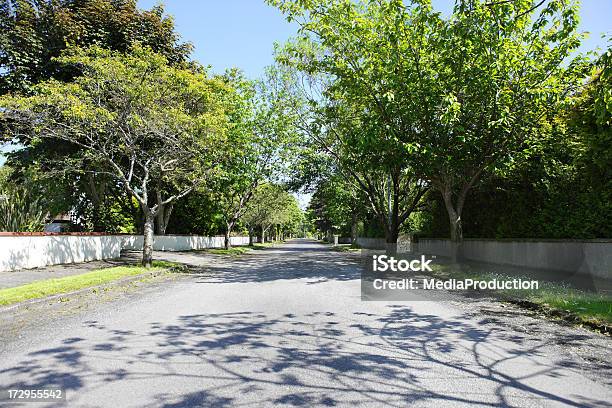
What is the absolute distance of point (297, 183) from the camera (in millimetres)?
36562

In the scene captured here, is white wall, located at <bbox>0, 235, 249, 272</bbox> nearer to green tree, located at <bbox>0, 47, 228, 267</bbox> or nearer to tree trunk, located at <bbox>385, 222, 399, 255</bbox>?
green tree, located at <bbox>0, 47, 228, 267</bbox>

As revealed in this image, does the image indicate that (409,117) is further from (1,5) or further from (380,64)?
(1,5)

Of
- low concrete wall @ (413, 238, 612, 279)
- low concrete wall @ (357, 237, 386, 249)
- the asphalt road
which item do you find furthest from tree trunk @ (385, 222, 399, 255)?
the asphalt road

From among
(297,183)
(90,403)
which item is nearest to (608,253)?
(90,403)

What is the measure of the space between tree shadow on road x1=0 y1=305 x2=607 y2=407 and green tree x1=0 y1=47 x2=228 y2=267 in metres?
10.3

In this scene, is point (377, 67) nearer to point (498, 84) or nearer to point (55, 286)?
point (498, 84)

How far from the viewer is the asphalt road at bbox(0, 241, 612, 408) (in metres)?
4.33

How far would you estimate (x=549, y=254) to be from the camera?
15.7 metres

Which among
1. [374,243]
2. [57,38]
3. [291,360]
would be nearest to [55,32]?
[57,38]

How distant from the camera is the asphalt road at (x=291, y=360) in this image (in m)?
4.33

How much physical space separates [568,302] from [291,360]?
22.1ft

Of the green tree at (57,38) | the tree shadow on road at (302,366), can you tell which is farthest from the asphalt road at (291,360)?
the green tree at (57,38)

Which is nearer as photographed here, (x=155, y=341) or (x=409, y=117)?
(x=155, y=341)

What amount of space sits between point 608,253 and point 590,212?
5.80ft
